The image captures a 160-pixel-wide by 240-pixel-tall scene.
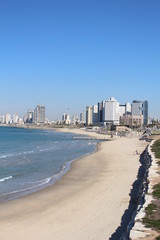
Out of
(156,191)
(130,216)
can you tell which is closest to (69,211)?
(130,216)

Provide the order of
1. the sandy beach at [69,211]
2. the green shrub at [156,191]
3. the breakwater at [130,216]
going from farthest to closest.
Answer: the green shrub at [156,191]
the sandy beach at [69,211]
the breakwater at [130,216]

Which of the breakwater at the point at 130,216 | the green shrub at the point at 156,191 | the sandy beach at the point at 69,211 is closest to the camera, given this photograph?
the breakwater at the point at 130,216

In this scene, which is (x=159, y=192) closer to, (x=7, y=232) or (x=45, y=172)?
(x=7, y=232)

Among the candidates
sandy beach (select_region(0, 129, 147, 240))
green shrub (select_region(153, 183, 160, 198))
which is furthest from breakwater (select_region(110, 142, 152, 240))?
green shrub (select_region(153, 183, 160, 198))

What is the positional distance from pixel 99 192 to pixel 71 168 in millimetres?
12133

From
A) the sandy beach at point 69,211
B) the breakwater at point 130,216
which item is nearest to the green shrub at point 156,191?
the breakwater at point 130,216

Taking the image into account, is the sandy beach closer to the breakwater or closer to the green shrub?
the breakwater

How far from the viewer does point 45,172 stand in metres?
28.6

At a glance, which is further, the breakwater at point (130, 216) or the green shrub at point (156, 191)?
the green shrub at point (156, 191)

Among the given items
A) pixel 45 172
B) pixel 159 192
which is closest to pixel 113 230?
pixel 159 192

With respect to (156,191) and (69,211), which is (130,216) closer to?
(156,191)

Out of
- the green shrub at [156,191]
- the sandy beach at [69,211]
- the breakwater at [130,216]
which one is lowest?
the sandy beach at [69,211]

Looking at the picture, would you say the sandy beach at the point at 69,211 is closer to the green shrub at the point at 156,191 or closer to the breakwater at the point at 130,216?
the breakwater at the point at 130,216

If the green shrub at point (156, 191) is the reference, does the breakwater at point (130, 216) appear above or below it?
below
